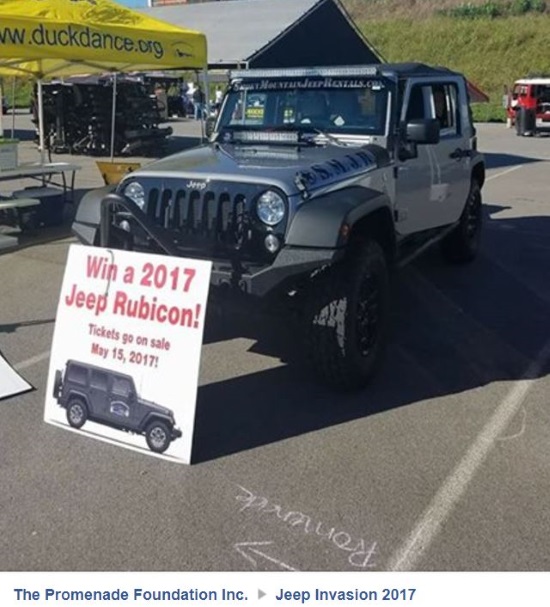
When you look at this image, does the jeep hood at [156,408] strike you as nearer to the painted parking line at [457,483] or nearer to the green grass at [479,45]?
the painted parking line at [457,483]

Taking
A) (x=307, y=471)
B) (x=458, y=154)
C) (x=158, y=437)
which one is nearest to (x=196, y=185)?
(x=158, y=437)

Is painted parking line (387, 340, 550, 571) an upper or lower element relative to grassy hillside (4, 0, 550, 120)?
A: lower

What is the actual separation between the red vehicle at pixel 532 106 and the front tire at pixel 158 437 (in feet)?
79.1

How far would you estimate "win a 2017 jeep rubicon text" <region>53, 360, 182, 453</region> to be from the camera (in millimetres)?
3645

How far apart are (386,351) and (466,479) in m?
1.69

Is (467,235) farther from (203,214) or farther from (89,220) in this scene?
(89,220)

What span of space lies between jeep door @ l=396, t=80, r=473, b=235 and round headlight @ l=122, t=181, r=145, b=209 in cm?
186

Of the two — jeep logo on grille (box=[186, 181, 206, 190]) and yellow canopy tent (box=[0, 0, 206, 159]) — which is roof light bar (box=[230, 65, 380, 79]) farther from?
yellow canopy tent (box=[0, 0, 206, 159])

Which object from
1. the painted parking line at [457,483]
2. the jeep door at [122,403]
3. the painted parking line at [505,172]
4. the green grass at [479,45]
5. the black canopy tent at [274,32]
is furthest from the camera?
the green grass at [479,45]

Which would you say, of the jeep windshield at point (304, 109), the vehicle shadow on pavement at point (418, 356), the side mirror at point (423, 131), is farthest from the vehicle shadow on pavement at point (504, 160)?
the side mirror at point (423, 131)

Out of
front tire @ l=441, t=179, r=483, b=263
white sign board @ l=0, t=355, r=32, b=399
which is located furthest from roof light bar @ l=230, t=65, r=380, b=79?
white sign board @ l=0, t=355, r=32, b=399

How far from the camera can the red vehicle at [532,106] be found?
2462cm

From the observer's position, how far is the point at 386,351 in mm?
5195

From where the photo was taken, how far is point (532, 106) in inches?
981
